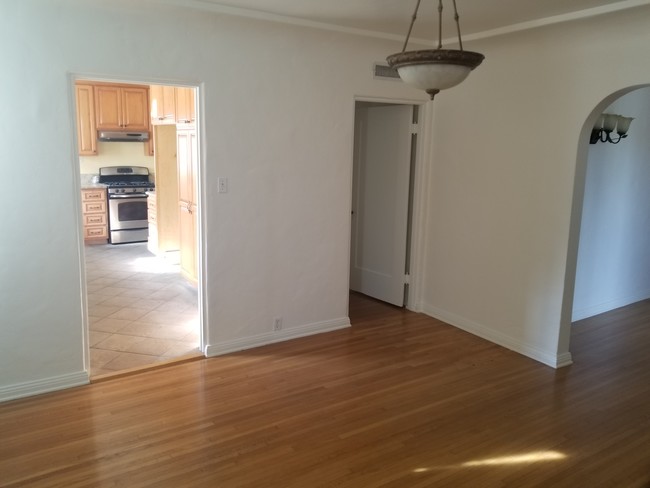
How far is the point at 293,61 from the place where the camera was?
13.5 ft

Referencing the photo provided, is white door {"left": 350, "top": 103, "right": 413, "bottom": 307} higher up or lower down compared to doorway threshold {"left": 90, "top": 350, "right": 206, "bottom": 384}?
higher up

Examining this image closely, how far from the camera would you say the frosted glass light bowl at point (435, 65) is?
231 centimetres

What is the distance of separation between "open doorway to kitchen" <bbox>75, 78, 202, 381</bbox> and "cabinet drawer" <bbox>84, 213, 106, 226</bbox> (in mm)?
14

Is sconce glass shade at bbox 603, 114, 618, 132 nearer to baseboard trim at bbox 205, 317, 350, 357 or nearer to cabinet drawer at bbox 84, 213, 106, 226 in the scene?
baseboard trim at bbox 205, 317, 350, 357

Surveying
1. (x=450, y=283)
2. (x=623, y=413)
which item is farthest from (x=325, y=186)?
(x=623, y=413)

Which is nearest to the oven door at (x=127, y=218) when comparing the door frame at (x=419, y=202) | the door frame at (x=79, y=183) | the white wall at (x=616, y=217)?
the door frame at (x=419, y=202)

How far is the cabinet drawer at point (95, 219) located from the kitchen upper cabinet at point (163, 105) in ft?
7.60

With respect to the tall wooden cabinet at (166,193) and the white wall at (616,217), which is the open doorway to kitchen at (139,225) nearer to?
the tall wooden cabinet at (166,193)

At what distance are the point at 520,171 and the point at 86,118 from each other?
654 centimetres

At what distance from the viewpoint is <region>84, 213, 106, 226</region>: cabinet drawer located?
8.09m

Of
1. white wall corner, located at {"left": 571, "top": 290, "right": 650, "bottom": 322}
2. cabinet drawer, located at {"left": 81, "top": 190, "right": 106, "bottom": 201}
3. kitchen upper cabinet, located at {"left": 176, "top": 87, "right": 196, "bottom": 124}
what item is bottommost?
white wall corner, located at {"left": 571, "top": 290, "right": 650, "bottom": 322}

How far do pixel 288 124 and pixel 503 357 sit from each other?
8.43ft

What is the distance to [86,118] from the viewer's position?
312 inches

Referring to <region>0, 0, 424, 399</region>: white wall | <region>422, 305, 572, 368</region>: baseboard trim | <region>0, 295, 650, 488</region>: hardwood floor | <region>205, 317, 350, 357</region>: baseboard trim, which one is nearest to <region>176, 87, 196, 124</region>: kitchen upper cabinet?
<region>0, 0, 424, 399</region>: white wall
